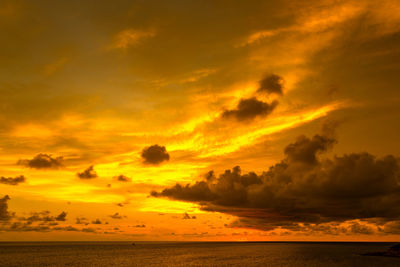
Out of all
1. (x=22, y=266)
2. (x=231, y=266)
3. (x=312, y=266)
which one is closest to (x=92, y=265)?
(x=22, y=266)

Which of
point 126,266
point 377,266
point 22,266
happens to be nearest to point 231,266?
point 126,266

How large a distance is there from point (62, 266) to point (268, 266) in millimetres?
91250

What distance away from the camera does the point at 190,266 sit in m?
157

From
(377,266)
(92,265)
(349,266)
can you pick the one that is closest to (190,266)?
(92,265)

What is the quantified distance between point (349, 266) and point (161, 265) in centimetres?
8465

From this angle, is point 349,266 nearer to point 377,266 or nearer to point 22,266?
point 377,266

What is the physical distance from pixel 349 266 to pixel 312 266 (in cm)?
1631

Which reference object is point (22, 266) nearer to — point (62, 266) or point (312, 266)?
point (62, 266)

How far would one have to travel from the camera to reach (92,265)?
165 meters

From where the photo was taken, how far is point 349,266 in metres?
161

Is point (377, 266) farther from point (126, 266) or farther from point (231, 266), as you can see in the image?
point (126, 266)

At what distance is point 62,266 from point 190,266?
186ft

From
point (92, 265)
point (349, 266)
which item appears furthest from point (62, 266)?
point (349, 266)

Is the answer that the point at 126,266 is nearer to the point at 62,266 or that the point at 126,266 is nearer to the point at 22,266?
the point at 62,266
